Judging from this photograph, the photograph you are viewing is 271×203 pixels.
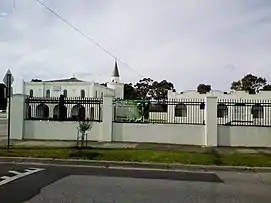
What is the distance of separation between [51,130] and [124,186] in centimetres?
1227

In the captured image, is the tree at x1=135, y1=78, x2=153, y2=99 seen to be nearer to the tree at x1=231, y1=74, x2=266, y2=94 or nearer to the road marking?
the tree at x1=231, y1=74, x2=266, y2=94

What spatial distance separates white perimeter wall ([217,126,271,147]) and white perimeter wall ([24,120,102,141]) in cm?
643

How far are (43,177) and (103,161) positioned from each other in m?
3.24

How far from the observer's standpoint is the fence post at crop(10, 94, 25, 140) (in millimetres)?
20438

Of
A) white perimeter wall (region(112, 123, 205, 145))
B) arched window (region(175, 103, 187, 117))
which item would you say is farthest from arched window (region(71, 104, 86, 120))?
arched window (region(175, 103, 187, 117))

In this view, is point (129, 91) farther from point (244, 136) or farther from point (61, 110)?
point (244, 136)

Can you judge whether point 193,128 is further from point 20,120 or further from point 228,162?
point 20,120

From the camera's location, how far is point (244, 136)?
18.9m

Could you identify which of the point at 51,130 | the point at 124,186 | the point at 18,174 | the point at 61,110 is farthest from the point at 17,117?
the point at 124,186

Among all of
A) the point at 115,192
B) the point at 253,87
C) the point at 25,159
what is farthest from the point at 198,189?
the point at 253,87

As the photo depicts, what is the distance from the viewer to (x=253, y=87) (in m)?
88.1

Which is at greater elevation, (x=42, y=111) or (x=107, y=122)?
(x=42, y=111)

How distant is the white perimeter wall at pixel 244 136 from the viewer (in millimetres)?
18836

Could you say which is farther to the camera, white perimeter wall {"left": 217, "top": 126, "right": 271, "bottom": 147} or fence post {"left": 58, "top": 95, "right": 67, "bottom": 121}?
fence post {"left": 58, "top": 95, "right": 67, "bottom": 121}
